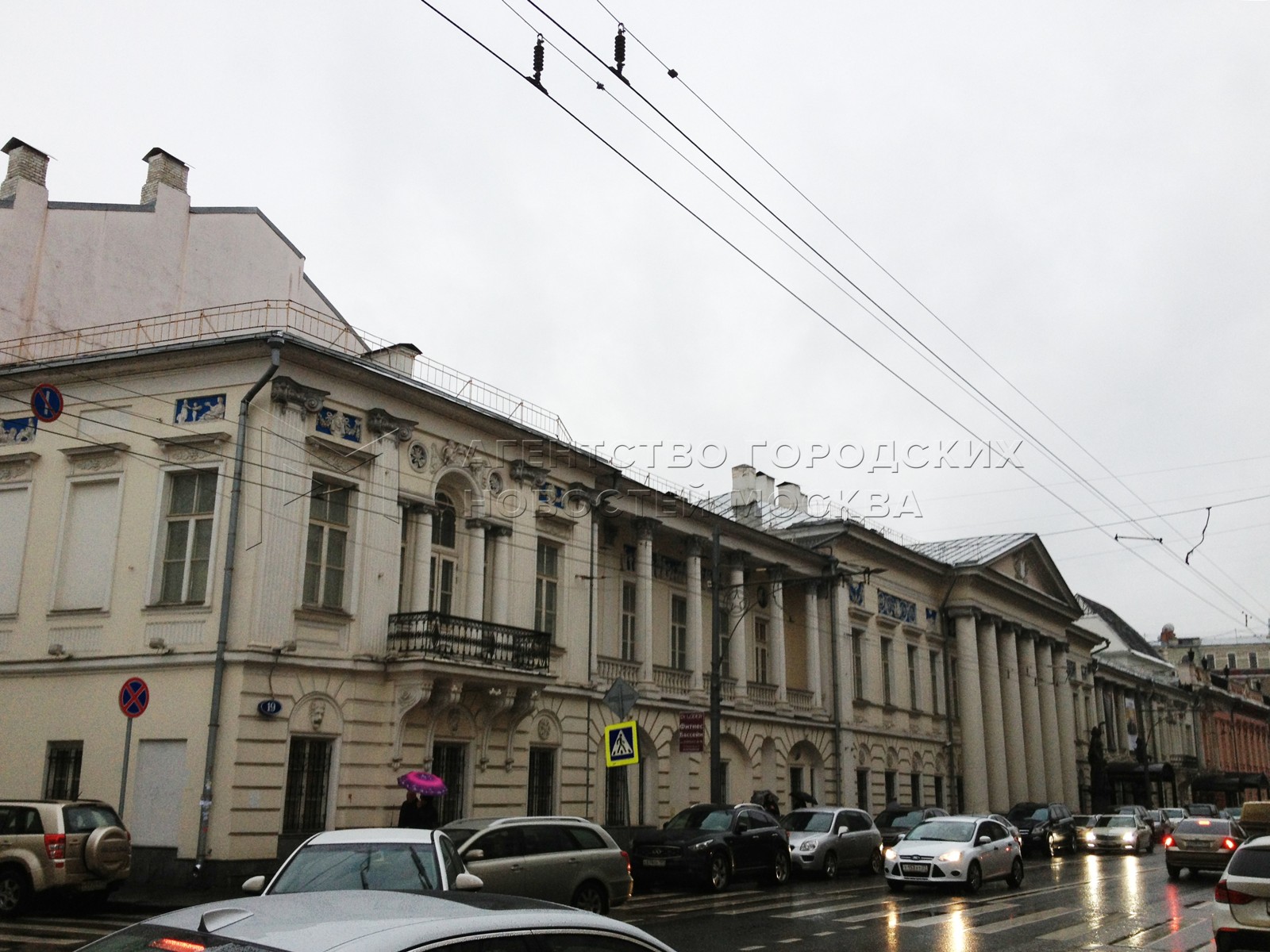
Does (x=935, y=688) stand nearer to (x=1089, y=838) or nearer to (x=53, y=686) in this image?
(x=1089, y=838)

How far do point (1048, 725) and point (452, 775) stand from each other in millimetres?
44891

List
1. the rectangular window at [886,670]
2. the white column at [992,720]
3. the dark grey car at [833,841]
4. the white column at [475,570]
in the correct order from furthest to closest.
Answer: the white column at [992,720] < the rectangular window at [886,670] < the dark grey car at [833,841] < the white column at [475,570]

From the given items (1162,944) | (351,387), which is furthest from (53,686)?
(1162,944)

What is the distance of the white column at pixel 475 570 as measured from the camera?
2684 cm

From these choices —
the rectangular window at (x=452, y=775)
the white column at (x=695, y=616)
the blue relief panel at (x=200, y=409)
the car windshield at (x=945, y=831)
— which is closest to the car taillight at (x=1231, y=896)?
the car windshield at (x=945, y=831)

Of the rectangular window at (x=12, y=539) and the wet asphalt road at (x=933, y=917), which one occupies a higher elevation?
the rectangular window at (x=12, y=539)

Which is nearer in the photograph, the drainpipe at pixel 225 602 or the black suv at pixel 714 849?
the drainpipe at pixel 225 602

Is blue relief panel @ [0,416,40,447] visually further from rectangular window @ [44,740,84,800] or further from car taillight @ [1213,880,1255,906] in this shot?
car taillight @ [1213,880,1255,906]

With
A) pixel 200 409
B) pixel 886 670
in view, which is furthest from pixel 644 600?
pixel 886 670

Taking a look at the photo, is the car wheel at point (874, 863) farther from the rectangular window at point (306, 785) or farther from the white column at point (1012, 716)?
the white column at point (1012, 716)

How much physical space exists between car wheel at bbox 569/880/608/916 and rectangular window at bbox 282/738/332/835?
8.03m

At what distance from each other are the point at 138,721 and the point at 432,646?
18.9 feet

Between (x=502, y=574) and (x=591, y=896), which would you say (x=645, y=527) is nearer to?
(x=502, y=574)

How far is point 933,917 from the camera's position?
1817 centimetres
